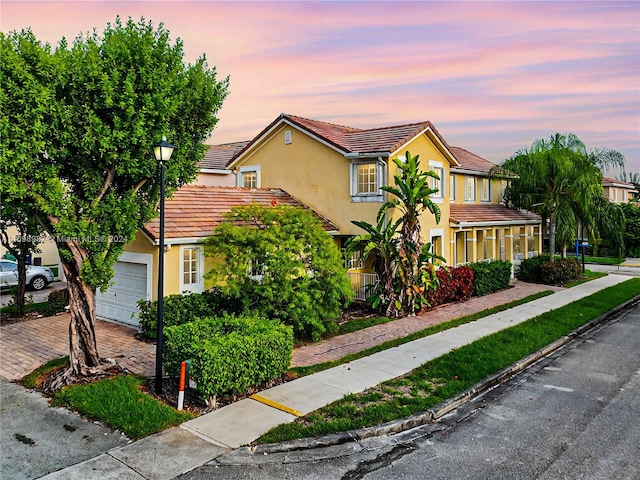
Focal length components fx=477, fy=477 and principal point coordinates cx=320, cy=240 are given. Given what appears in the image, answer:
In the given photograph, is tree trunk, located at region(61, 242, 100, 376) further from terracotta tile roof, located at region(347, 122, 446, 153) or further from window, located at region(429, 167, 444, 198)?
window, located at region(429, 167, 444, 198)

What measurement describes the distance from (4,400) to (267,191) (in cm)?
1228

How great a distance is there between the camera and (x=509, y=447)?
673cm

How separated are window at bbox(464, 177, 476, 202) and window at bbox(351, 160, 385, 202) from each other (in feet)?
28.8

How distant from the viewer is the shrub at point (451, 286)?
1720 centimetres

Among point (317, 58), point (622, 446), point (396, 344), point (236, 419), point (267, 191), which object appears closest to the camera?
point (622, 446)

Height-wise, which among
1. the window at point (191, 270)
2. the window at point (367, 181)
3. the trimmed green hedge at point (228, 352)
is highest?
the window at point (367, 181)

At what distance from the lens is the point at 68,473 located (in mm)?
5922

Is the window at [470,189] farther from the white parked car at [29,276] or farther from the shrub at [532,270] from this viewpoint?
the white parked car at [29,276]

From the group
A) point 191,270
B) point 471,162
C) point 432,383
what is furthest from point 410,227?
point 471,162

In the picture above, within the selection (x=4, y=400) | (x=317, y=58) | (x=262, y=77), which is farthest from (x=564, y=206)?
(x=4, y=400)

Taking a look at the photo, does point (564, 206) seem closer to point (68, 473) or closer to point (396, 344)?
point (396, 344)

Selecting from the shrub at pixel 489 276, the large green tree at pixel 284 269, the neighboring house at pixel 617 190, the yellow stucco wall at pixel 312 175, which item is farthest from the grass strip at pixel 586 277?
the neighboring house at pixel 617 190

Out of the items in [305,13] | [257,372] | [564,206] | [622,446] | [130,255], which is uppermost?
[305,13]

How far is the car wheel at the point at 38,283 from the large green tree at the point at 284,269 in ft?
39.6
